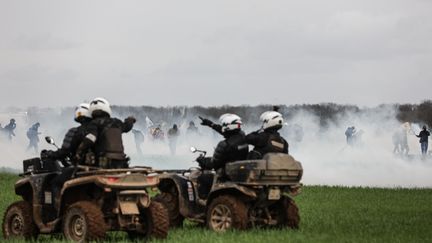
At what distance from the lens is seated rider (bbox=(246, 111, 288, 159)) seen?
69.0ft

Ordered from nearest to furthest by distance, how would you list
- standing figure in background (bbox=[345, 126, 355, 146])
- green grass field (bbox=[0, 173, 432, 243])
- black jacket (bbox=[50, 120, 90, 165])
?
black jacket (bbox=[50, 120, 90, 165])
green grass field (bbox=[0, 173, 432, 243])
standing figure in background (bbox=[345, 126, 355, 146])

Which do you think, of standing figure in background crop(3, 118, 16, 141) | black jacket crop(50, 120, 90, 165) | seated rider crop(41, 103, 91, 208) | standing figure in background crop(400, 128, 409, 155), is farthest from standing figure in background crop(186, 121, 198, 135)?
black jacket crop(50, 120, 90, 165)

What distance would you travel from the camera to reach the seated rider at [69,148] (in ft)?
59.9

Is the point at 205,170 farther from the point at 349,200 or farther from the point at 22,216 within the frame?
the point at 349,200

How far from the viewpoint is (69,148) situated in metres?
18.3

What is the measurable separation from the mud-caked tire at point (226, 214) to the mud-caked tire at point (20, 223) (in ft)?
11.5

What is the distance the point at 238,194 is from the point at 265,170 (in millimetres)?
817

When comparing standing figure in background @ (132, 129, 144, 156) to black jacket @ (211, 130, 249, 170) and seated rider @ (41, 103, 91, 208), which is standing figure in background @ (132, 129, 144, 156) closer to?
black jacket @ (211, 130, 249, 170)

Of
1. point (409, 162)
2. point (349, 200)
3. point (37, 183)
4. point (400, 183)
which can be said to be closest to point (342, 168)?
point (409, 162)

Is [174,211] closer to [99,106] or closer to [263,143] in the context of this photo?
[263,143]

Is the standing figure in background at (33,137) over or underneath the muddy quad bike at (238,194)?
over

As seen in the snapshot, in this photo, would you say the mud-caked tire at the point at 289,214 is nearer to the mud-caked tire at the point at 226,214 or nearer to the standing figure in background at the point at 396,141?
the mud-caked tire at the point at 226,214

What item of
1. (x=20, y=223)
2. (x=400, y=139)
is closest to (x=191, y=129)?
(x=400, y=139)

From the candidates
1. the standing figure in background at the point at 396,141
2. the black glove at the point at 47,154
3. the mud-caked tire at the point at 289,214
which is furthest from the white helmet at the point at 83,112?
the standing figure in background at the point at 396,141
